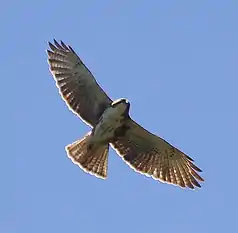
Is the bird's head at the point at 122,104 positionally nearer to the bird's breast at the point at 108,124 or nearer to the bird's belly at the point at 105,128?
the bird's breast at the point at 108,124

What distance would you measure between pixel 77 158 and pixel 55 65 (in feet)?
6.60

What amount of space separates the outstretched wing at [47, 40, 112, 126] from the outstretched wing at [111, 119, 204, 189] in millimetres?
976

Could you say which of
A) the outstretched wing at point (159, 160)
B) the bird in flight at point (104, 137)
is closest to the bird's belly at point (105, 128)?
the bird in flight at point (104, 137)

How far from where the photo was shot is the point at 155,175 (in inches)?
925

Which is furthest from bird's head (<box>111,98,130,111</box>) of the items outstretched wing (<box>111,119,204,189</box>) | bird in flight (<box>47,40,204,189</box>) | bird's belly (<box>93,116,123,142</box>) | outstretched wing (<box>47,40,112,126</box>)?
outstretched wing (<box>111,119,204,189</box>)

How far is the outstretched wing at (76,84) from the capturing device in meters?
22.5

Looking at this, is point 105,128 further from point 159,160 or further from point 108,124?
point 159,160

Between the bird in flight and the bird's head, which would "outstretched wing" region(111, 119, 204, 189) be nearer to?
the bird in flight

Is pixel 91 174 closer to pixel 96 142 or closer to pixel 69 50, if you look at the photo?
pixel 96 142

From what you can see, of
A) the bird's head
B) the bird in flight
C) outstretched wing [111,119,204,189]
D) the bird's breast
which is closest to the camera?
the bird's head

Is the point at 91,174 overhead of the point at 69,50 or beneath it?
beneath

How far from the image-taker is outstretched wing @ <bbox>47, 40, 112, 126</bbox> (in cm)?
2255

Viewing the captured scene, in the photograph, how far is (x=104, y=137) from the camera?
22.4 meters

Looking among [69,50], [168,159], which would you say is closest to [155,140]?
[168,159]
